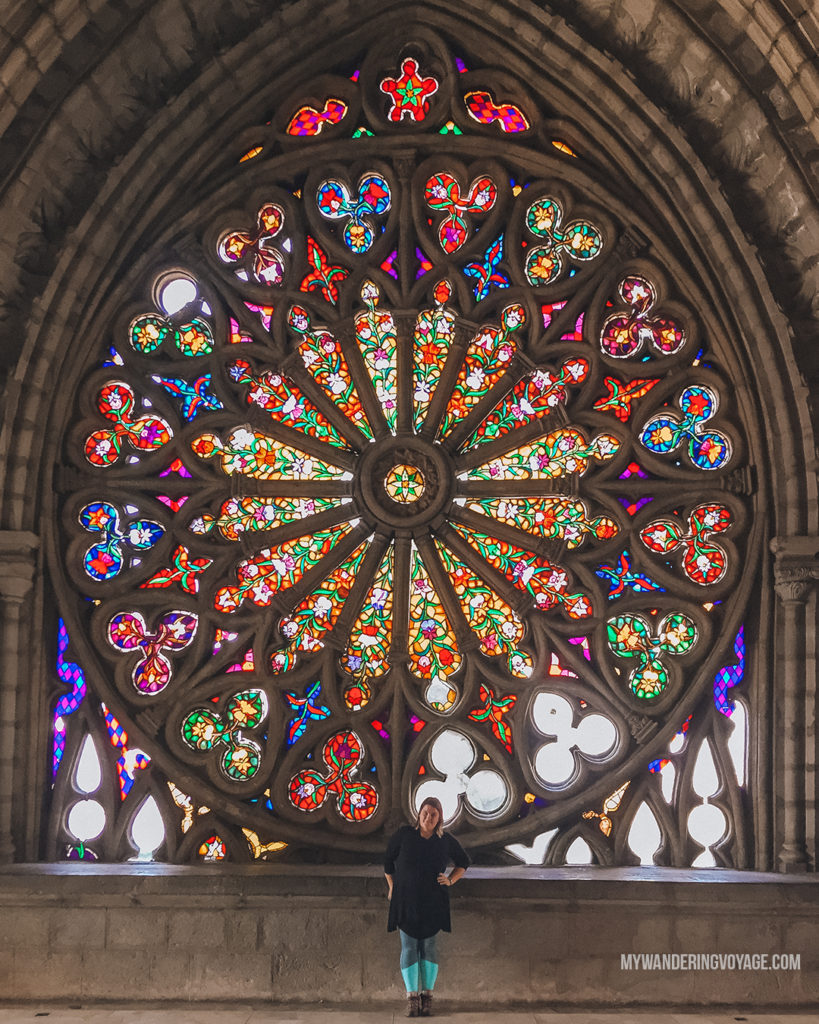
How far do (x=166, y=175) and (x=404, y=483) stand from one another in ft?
7.99

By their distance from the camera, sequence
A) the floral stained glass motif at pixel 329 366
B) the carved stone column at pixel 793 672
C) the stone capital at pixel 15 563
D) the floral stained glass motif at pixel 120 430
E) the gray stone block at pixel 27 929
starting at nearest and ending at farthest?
the gray stone block at pixel 27 929
the carved stone column at pixel 793 672
the stone capital at pixel 15 563
the floral stained glass motif at pixel 120 430
the floral stained glass motif at pixel 329 366

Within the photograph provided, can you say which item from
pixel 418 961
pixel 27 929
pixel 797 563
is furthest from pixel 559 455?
pixel 27 929

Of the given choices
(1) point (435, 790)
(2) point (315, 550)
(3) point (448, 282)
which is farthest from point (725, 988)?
(3) point (448, 282)

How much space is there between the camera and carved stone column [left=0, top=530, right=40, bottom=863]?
21.3 ft

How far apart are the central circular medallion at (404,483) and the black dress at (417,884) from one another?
7.45 ft

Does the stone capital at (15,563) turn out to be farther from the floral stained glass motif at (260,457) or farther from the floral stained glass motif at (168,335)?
the floral stained glass motif at (168,335)

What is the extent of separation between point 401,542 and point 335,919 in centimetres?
227

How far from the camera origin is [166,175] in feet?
22.9

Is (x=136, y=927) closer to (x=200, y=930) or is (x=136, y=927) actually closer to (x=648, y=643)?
(x=200, y=930)

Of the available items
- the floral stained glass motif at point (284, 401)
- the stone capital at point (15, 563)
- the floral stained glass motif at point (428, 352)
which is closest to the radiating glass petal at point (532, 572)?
the floral stained glass motif at point (428, 352)

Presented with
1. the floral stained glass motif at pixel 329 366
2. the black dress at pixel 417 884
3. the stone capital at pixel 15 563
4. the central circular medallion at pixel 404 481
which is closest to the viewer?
the black dress at pixel 417 884

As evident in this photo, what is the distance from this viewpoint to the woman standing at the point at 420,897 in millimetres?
5234

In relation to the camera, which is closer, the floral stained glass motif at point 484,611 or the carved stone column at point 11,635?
the carved stone column at point 11,635

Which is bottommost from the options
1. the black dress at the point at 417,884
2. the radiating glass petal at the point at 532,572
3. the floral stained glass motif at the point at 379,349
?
the black dress at the point at 417,884
